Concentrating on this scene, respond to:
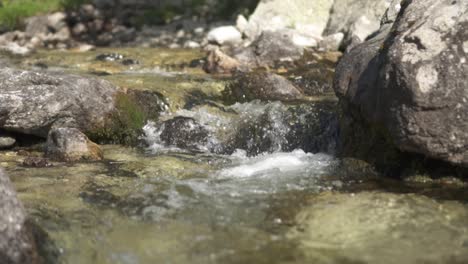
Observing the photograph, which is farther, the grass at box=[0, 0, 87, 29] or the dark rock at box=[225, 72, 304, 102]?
the grass at box=[0, 0, 87, 29]

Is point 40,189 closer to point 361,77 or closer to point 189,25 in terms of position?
point 361,77

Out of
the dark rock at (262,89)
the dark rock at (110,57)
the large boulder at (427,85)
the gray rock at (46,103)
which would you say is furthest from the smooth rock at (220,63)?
the large boulder at (427,85)

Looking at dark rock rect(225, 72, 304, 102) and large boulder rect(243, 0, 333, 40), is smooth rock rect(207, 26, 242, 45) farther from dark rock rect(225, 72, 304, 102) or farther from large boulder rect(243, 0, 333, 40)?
dark rock rect(225, 72, 304, 102)

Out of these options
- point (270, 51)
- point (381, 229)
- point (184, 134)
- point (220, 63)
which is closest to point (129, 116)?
point (184, 134)

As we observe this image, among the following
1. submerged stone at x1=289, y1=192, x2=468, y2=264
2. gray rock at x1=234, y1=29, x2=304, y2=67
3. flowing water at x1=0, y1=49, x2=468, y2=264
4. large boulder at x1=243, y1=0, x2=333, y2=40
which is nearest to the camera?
submerged stone at x1=289, y1=192, x2=468, y2=264

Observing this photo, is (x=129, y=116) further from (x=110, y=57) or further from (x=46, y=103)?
(x=110, y=57)

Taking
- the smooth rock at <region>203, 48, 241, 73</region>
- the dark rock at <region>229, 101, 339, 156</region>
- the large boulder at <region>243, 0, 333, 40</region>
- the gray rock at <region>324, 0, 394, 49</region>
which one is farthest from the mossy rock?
the large boulder at <region>243, 0, 333, 40</region>

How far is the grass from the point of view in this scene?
19641 mm

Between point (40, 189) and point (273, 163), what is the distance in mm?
2775

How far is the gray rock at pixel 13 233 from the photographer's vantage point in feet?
14.5

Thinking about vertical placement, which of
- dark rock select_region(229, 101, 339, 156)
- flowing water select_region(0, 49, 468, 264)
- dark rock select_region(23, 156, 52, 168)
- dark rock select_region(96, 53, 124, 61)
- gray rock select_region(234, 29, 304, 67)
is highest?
gray rock select_region(234, 29, 304, 67)

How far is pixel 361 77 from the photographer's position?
23.6 ft

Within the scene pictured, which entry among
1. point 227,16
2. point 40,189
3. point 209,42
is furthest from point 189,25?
point 40,189

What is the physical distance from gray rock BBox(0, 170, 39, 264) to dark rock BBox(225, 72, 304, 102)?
6316 mm
